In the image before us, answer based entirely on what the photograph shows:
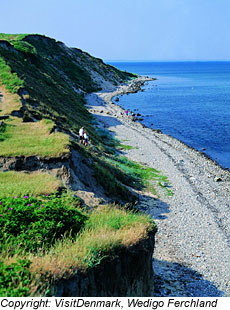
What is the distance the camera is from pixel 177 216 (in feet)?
78.2

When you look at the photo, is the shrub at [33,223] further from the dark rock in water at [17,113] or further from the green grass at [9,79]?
the green grass at [9,79]

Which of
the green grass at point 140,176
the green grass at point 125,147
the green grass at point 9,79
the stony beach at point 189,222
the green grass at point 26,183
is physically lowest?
the stony beach at point 189,222

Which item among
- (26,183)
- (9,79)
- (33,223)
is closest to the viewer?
(33,223)

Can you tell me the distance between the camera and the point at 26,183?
14523 mm

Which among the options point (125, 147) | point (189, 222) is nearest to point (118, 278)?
point (189, 222)

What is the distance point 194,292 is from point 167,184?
55.0ft

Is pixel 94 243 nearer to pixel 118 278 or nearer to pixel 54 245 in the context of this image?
pixel 54 245

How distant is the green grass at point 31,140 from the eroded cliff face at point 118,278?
10.2 meters

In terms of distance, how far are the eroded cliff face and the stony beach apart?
3.72m

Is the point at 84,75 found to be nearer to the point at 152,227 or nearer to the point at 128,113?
the point at 128,113

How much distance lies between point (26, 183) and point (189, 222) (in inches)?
519

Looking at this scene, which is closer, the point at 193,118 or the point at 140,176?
the point at 140,176

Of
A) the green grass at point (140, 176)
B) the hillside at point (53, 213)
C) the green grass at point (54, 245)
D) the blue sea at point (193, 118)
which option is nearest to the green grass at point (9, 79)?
the hillside at point (53, 213)

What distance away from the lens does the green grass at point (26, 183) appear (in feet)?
42.4
